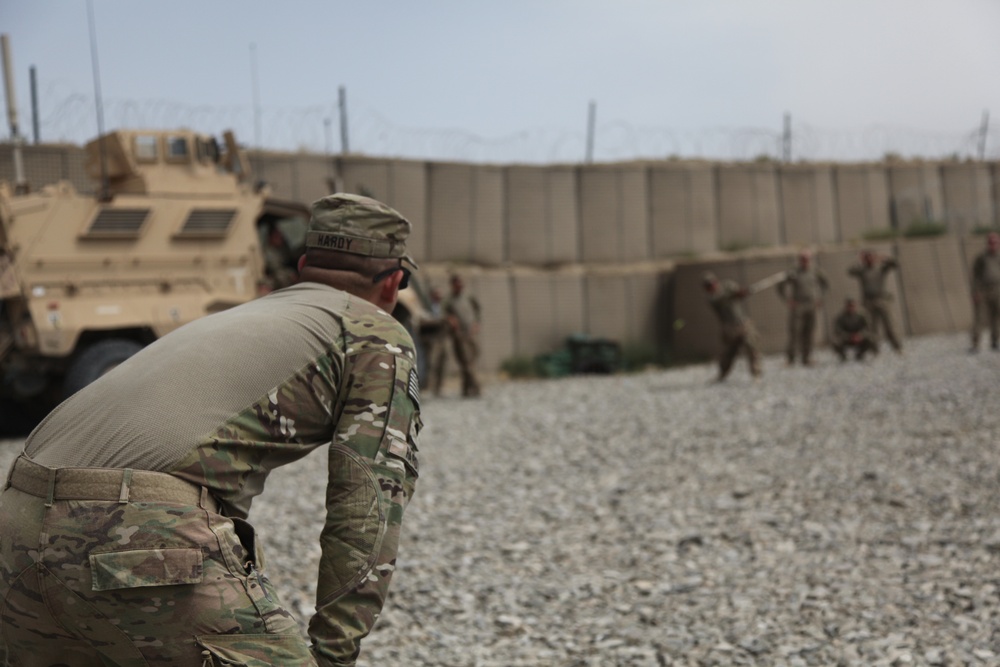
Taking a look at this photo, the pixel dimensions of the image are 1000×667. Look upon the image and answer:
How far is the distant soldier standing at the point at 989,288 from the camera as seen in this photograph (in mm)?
16406

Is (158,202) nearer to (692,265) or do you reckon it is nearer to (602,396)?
(602,396)

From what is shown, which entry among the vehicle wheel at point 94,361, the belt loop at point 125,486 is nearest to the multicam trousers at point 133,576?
the belt loop at point 125,486

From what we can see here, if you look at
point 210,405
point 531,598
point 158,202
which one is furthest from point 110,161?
point 210,405

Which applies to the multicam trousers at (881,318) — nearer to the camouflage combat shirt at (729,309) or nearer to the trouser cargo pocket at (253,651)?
the camouflage combat shirt at (729,309)

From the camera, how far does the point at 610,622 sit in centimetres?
479

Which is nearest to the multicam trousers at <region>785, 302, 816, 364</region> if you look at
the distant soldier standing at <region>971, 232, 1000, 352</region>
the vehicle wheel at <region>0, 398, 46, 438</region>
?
the distant soldier standing at <region>971, 232, 1000, 352</region>

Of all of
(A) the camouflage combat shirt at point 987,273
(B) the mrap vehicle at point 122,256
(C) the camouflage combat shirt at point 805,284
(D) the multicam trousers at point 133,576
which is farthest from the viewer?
(C) the camouflage combat shirt at point 805,284

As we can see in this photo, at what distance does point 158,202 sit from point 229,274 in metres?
1.10

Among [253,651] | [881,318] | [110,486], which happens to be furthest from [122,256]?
[881,318]

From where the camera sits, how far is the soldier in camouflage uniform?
6.57ft

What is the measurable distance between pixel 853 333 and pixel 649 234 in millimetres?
6229

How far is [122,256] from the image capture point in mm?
11625

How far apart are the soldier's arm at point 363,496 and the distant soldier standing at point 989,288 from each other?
16.0 m

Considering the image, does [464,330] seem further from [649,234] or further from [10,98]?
[649,234]
